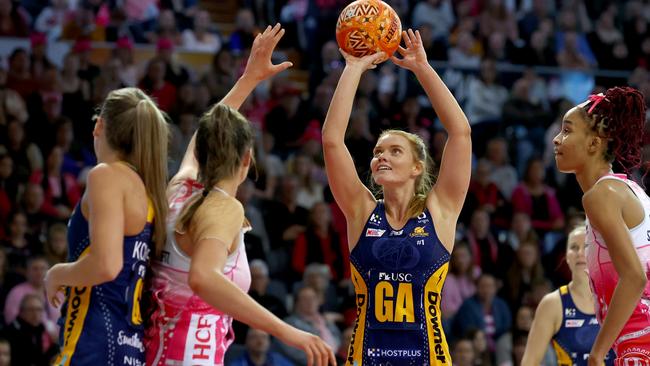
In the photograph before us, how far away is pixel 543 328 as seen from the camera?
6.72 meters

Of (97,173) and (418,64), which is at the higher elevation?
(418,64)

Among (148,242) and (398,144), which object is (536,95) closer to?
(398,144)

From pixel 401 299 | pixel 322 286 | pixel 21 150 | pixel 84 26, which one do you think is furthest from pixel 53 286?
pixel 84 26

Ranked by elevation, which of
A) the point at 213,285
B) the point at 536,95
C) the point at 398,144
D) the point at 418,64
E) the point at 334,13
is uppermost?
the point at 334,13

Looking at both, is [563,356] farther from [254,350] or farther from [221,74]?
[221,74]

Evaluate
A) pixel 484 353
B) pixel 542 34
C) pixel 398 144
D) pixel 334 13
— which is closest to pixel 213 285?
pixel 398 144

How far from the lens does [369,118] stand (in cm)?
1269

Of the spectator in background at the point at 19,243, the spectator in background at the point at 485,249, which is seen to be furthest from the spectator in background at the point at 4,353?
the spectator in background at the point at 485,249

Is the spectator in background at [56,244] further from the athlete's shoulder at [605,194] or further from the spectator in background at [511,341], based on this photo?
A: the athlete's shoulder at [605,194]

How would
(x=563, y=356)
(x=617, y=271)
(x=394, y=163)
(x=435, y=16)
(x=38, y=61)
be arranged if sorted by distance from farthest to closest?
(x=435, y=16)
(x=38, y=61)
(x=563, y=356)
(x=394, y=163)
(x=617, y=271)

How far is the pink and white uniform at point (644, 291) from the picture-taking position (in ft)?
16.0

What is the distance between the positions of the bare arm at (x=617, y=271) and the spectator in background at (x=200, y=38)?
9.49m

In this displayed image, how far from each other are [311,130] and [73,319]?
828cm

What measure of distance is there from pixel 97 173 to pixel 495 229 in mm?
8626
